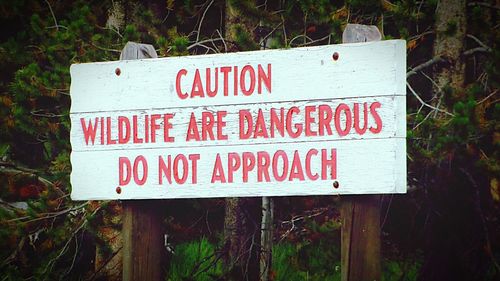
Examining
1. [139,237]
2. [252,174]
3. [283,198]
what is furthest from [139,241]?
[283,198]

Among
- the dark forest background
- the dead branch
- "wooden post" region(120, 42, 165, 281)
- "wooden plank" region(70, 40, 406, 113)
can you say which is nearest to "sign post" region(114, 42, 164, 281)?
"wooden post" region(120, 42, 165, 281)

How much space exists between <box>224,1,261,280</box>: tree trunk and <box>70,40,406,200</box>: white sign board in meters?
2.26

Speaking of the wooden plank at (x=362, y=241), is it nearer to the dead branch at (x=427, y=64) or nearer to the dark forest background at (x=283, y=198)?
the dark forest background at (x=283, y=198)

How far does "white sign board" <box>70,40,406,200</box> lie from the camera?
365cm

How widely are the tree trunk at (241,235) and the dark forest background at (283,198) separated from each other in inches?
0.6

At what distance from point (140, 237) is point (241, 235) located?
7.52 feet

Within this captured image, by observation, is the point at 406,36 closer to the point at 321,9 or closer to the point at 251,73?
the point at 321,9

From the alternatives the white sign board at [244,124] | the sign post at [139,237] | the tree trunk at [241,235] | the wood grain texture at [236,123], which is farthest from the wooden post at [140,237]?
the tree trunk at [241,235]

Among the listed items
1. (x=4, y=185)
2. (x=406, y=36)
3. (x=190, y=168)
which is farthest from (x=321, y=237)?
(x=190, y=168)

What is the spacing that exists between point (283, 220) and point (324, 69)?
3.09 m

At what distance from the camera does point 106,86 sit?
13.4 feet

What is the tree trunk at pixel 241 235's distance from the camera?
6207 millimetres

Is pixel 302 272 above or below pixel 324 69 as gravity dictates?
below

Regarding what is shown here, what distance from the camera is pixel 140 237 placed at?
4121 mm
